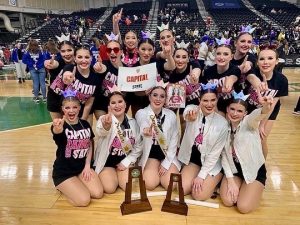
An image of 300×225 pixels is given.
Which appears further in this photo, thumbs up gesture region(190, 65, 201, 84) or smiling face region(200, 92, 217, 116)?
thumbs up gesture region(190, 65, 201, 84)

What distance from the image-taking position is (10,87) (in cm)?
935

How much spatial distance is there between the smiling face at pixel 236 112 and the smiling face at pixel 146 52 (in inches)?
39.9

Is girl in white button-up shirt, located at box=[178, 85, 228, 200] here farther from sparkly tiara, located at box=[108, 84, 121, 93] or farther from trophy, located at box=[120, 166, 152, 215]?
sparkly tiara, located at box=[108, 84, 121, 93]

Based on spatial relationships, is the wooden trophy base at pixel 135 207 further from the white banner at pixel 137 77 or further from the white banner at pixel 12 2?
the white banner at pixel 12 2

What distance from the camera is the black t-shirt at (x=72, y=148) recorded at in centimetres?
276

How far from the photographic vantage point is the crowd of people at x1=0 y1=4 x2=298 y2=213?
2.72 meters

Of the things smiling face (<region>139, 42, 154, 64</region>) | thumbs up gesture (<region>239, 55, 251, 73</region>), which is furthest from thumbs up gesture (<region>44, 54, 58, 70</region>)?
thumbs up gesture (<region>239, 55, 251, 73</region>)

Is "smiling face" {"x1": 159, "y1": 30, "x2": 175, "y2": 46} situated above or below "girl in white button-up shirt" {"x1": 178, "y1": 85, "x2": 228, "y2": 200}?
above

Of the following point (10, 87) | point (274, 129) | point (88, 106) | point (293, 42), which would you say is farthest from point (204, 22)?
point (88, 106)

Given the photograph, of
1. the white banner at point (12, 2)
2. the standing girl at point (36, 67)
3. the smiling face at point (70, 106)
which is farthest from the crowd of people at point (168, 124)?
the white banner at point (12, 2)

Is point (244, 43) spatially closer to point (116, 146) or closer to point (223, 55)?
point (223, 55)

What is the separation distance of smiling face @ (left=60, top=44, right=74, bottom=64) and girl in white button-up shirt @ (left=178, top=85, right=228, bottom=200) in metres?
A: 1.39

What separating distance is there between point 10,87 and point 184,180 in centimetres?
801

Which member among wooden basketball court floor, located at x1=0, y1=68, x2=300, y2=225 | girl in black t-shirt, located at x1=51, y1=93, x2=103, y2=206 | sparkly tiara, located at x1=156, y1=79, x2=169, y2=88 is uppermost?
sparkly tiara, located at x1=156, y1=79, x2=169, y2=88
